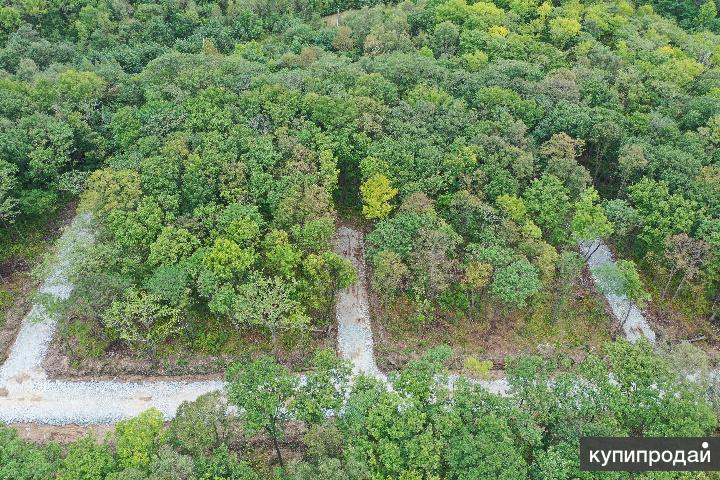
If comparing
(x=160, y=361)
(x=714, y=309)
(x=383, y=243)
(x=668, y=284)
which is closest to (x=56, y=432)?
(x=160, y=361)

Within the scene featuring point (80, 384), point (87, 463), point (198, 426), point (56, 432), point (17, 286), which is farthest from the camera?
point (17, 286)

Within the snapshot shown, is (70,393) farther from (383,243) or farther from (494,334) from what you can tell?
(494,334)

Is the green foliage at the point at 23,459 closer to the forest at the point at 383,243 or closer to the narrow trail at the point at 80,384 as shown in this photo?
the forest at the point at 383,243

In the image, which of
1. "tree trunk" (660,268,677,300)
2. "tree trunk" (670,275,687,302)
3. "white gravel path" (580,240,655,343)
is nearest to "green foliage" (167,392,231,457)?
"white gravel path" (580,240,655,343)

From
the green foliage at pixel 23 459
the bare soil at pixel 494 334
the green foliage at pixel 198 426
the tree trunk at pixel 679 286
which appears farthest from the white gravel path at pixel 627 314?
the green foliage at pixel 23 459

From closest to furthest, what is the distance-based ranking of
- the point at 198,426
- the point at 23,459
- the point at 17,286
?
the point at 23,459, the point at 198,426, the point at 17,286

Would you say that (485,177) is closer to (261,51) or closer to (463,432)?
(463,432)
